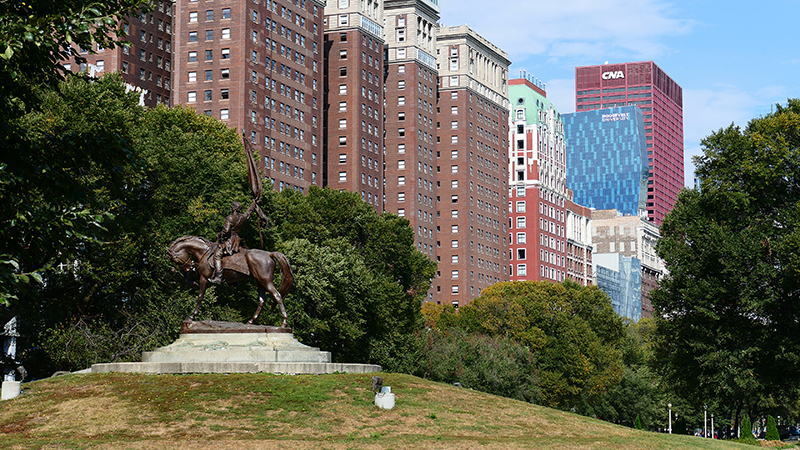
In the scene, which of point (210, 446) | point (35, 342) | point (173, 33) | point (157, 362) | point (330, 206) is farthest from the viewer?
point (173, 33)

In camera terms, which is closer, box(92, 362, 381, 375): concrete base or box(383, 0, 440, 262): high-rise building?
box(92, 362, 381, 375): concrete base

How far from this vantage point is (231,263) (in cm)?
4216

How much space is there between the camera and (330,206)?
287 feet

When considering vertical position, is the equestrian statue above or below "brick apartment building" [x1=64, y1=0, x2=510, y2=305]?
below

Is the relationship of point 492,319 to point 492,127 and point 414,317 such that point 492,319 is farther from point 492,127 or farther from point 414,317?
point 492,127

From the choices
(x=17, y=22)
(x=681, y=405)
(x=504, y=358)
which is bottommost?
(x=681, y=405)

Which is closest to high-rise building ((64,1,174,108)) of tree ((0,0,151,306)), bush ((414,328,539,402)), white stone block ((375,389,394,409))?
bush ((414,328,539,402))

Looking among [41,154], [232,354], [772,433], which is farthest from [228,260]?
[772,433]

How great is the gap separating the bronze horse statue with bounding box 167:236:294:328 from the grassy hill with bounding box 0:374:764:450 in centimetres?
537

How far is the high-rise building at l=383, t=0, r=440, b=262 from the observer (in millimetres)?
172250

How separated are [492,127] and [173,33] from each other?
75.8 m

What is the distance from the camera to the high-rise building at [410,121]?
17225 cm

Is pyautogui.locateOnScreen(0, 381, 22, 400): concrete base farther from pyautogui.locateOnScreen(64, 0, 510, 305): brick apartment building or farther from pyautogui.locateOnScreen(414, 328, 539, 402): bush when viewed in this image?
pyautogui.locateOnScreen(64, 0, 510, 305): brick apartment building

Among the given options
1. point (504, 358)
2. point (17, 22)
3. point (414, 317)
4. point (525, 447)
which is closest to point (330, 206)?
point (414, 317)
